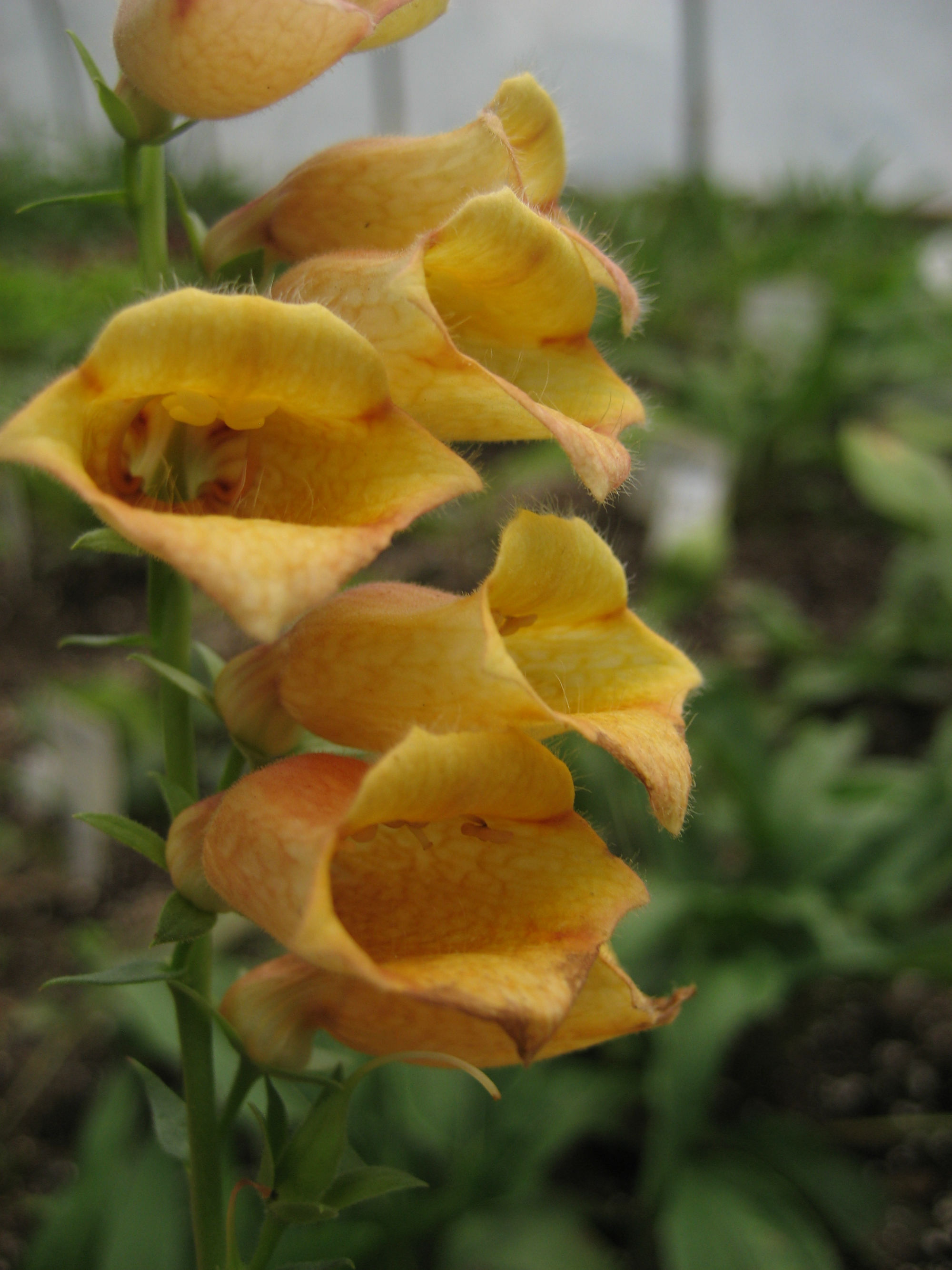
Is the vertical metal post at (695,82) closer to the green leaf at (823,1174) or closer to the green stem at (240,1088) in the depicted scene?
the green leaf at (823,1174)

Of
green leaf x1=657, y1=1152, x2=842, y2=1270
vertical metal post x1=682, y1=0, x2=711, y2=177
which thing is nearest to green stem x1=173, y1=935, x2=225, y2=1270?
green leaf x1=657, y1=1152, x2=842, y2=1270


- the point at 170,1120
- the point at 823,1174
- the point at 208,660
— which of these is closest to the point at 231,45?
the point at 208,660

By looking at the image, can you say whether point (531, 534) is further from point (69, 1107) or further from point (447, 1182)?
point (69, 1107)

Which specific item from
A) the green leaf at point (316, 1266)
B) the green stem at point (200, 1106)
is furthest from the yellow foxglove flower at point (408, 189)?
the green leaf at point (316, 1266)

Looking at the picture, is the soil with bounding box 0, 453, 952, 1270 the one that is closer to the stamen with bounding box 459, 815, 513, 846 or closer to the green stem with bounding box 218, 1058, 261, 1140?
the green stem with bounding box 218, 1058, 261, 1140

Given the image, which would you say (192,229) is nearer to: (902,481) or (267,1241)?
(267,1241)

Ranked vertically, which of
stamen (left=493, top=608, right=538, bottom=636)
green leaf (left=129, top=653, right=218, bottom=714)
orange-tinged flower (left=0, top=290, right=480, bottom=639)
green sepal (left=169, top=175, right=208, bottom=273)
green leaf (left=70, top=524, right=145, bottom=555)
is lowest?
green leaf (left=129, top=653, right=218, bottom=714)

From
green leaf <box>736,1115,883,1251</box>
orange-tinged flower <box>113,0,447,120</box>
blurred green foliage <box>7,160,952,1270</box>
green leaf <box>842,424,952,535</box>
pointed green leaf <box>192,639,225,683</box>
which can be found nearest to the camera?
orange-tinged flower <box>113,0,447,120</box>
